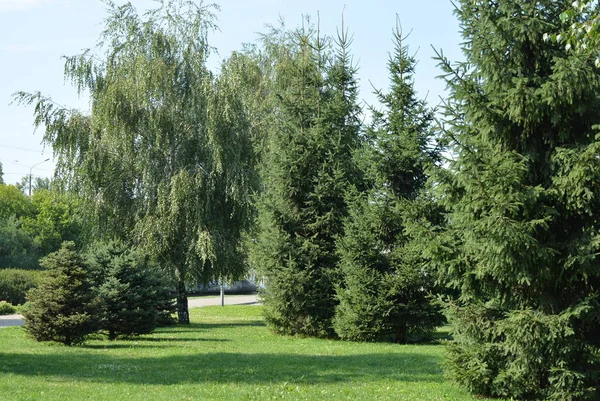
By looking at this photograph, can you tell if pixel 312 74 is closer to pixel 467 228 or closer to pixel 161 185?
pixel 161 185

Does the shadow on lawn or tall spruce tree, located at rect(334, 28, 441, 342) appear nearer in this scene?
the shadow on lawn

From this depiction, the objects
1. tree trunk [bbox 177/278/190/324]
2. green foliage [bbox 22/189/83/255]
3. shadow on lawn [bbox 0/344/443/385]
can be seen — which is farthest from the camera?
green foliage [bbox 22/189/83/255]

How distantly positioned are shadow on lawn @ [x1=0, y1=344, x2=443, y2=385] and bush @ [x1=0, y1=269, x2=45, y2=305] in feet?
82.0

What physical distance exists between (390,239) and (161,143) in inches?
429

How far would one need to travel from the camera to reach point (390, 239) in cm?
2047

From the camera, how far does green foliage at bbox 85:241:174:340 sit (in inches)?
823

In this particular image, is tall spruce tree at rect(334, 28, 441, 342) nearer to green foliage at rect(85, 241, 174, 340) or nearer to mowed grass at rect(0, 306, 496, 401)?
mowed grass at rect(0, 306, 496, 401)

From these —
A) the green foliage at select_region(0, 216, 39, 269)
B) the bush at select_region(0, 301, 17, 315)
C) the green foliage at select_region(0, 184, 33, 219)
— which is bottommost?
the bush at select_region(0, 301, 17, 315)

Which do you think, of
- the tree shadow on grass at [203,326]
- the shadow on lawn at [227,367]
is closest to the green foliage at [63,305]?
the shadow on lawn at [227,367]

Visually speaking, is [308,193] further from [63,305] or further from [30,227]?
[30,227]

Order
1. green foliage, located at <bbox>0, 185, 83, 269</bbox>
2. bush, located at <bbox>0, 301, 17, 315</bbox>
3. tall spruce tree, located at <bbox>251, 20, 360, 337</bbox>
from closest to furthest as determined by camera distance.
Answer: tall spruce tree, located at <bbox>251, 20, 360, 337</bbox> → bush, located at <bbox>0, 301, 17, 315</bbox> → green foliage, located at <bbox>0, 185, 83, 269</bbox>

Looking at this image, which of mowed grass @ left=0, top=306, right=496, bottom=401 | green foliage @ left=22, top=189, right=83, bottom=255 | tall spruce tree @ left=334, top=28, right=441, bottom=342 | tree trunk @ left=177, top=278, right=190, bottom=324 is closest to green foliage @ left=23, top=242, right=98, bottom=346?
mowed grass @ left=0, top=306, right=496, bottom=401

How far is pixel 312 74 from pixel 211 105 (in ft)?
15.2

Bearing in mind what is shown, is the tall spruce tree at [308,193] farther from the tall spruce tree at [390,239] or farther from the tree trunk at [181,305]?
the tree trunk at [181,305]
